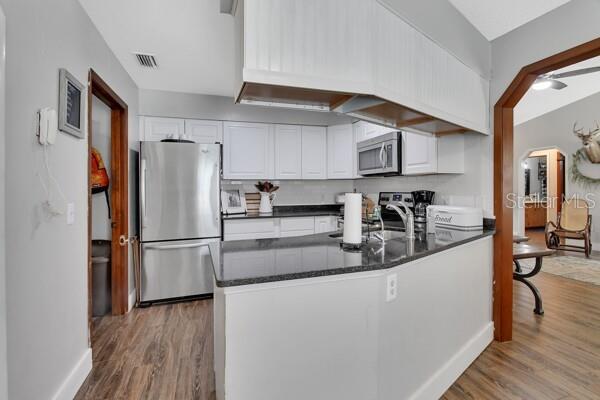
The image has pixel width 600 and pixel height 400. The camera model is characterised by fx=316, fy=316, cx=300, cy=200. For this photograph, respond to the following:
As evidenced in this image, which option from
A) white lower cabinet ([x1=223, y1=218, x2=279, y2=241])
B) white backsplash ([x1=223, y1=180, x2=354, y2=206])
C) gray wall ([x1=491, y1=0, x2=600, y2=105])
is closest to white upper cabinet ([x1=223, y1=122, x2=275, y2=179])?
white backsplash ([x1=223, y1=180, x2=354, y2=206])

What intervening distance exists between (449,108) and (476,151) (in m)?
0.80

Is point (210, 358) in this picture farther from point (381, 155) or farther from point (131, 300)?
point (381, 155)

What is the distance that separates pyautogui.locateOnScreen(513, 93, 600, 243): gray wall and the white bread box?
505cm

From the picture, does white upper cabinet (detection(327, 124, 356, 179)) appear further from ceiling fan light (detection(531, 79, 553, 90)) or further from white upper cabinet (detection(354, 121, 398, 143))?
ceiling fan light (detection(531, 79, 553, 90))

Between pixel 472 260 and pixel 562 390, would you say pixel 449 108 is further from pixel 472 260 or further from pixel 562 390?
pixel 562 390

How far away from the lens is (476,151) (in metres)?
2.71

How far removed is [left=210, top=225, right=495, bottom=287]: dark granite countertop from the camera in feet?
4.06

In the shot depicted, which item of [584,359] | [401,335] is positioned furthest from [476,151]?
[401,335]

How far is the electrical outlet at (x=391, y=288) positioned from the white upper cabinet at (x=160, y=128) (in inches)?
121

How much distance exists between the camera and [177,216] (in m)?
3.42

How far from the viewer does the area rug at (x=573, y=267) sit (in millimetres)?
4211

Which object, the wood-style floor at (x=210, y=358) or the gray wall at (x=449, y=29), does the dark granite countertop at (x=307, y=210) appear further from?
the gray wall at (x=449, y=29)

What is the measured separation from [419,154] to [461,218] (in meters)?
0.83

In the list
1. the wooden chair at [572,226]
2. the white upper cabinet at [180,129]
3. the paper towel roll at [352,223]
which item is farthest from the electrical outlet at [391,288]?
the wooden chair at [572,226]
